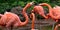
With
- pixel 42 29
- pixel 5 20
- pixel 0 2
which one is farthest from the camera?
pixel 0 2

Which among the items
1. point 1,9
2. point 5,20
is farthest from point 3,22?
point 1,9

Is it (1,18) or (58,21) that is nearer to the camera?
(1,18)

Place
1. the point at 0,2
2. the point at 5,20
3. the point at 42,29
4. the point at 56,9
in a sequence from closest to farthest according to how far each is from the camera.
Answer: the point at 5,20, the point at 56,9, the point at 42,29, the point at 0,2

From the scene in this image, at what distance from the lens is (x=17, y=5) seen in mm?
9320

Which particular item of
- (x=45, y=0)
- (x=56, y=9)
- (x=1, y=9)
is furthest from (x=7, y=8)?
(x=56, y=9)

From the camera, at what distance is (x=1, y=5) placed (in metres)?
9.23

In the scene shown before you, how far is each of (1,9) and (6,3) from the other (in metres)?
0.45

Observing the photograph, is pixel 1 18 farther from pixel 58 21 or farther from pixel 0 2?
pixel 0 2

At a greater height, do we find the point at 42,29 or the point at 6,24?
the point at 6,24

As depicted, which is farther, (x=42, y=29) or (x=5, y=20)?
(x=42, y=29)

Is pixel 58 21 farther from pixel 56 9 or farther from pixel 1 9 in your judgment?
pixel 1 9

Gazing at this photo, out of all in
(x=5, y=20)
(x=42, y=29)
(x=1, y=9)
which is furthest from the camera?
(x=1, y=9)

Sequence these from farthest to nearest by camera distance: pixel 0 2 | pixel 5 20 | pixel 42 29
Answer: pixel 0 2 < pixel 42 29 < pixel 5 20

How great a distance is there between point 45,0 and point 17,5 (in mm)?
1029
